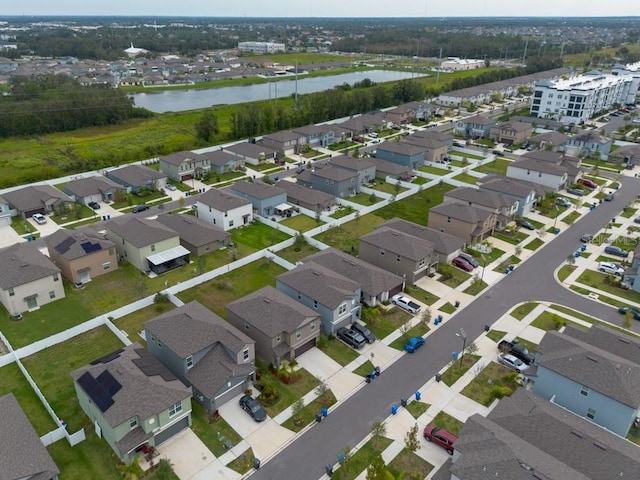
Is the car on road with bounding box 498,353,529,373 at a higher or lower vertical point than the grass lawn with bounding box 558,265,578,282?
lower

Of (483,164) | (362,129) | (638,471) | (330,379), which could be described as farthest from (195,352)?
(362,129)

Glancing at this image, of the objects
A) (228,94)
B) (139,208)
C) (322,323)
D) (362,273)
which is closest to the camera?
(322,323)

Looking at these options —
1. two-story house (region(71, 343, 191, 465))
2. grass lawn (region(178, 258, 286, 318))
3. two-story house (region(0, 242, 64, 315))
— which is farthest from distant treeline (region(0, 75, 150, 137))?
two-story house (region(71, 343, 191, 465))

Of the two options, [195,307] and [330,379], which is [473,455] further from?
[195,307]

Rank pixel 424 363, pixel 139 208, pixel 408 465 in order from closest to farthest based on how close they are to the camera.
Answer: pixel 408 465 < pixel 424 363 < pixel 139 208

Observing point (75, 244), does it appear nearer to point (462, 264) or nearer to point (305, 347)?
point (305, 347)

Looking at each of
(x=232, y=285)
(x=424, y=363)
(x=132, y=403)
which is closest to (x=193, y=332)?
(x=132, y=403)

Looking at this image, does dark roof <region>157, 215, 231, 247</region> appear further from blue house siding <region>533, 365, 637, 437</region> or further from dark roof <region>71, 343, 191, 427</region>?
blue house siding <region>533, 365, 637, 437</region>
